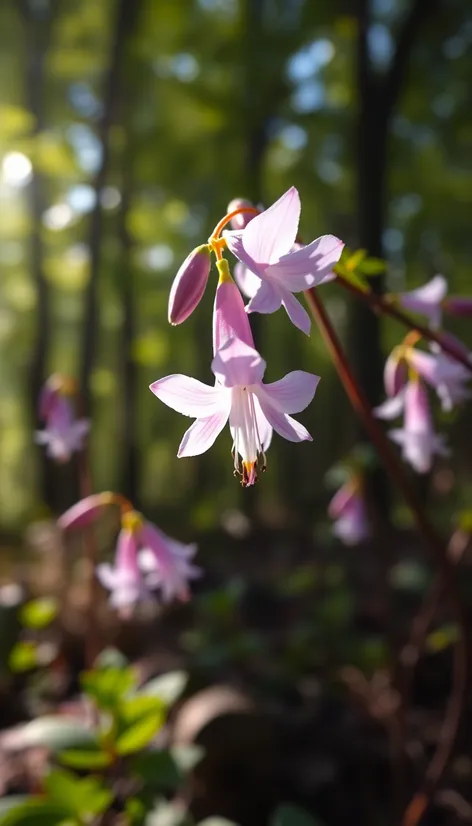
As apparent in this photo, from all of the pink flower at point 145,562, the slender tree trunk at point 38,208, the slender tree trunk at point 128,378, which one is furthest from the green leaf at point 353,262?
the slender tree trunk at point 38,208

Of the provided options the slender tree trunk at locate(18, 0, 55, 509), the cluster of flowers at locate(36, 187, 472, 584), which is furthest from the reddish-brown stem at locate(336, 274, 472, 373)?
the slender tree trunk at locate(18, 0, 55, 509)

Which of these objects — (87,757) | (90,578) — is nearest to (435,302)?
(87,757)

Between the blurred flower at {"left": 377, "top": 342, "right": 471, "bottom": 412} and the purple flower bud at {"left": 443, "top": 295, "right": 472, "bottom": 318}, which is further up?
the purple flower bud at {"left": 443, "top": 295, "right": 472, "bottom": 318}

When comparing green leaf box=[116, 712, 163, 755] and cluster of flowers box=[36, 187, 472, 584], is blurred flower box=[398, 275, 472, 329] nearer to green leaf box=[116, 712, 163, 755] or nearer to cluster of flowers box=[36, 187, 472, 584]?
cluster of flowers box=[36, 187, 472, 584]

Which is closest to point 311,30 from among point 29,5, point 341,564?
point 29,5

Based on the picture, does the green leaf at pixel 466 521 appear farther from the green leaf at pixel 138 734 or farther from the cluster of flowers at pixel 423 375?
the green leaf at pixel 138 734

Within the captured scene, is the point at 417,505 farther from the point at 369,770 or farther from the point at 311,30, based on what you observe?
the point at 311,30

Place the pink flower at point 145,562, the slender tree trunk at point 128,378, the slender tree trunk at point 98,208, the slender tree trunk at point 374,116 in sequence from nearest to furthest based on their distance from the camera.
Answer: the pink flower at point 145,562
the slender tree trunk at point 98,208
the slender tree trunk at point 374,116
the slender tree trunk at point 128,378
